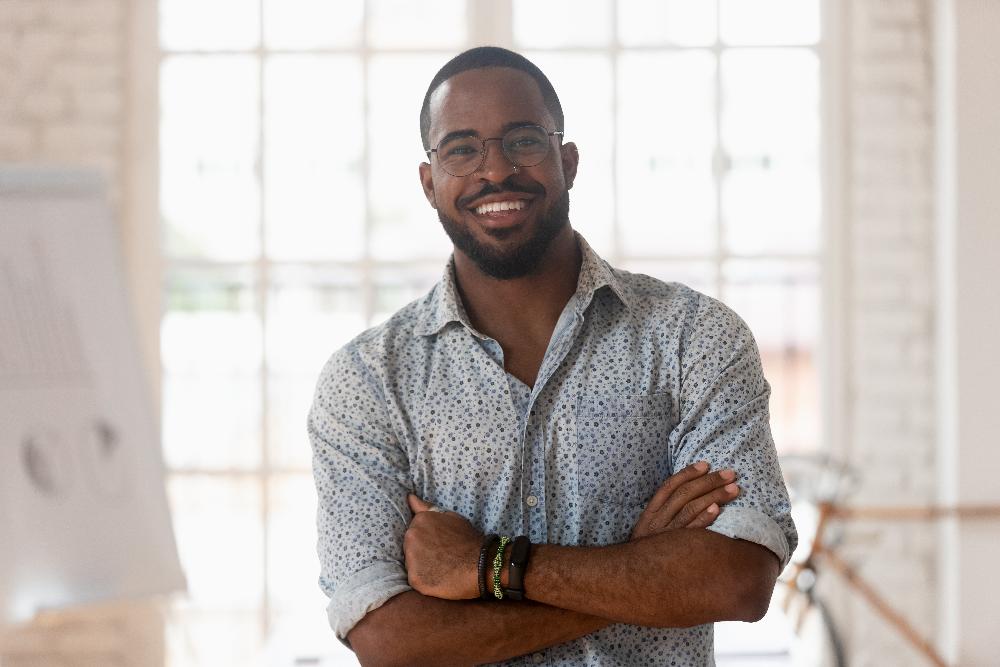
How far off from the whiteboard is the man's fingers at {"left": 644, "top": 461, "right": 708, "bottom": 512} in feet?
2.58

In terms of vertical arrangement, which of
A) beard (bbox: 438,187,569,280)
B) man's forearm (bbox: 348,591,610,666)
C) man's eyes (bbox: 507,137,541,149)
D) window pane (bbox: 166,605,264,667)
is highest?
man's eyes (bbox: 507,137,541,149)

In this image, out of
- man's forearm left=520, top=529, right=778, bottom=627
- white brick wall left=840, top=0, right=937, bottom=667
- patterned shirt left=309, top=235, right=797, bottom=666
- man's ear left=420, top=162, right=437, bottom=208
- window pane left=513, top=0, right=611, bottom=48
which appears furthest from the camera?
window pane left=513, top=0, right=611, bottom=48

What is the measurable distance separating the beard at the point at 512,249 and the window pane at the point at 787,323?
2280mm

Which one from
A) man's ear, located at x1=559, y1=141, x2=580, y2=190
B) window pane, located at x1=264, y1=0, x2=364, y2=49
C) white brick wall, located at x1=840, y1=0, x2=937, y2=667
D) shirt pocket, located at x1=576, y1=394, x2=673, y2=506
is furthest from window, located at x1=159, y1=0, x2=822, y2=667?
shirt pocket, located at x1=576, y1=394, x2=673, y2=506

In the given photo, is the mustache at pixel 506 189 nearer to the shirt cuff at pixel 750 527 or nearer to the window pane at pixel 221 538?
the shirt cuff at pixel 750 527

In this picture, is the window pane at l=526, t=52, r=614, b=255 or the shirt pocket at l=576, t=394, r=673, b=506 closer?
the shirt pocket at l=576, t=394, r=673, b=506

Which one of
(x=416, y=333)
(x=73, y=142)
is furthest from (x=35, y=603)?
(x=73, y=142)

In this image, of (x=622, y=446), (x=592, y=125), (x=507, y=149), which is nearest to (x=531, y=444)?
(x=622, y=446)

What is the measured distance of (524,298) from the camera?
2.07m

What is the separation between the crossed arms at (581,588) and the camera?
5.80 feet

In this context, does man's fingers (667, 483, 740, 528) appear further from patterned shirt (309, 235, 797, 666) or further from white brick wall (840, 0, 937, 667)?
white brick wall (840, 0, 937, 667)

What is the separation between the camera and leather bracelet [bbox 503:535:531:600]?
5.83 feet

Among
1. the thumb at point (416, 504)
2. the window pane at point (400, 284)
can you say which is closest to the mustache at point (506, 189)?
the thumb at point (416, 504)

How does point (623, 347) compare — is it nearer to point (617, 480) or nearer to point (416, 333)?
point (617, 480)
